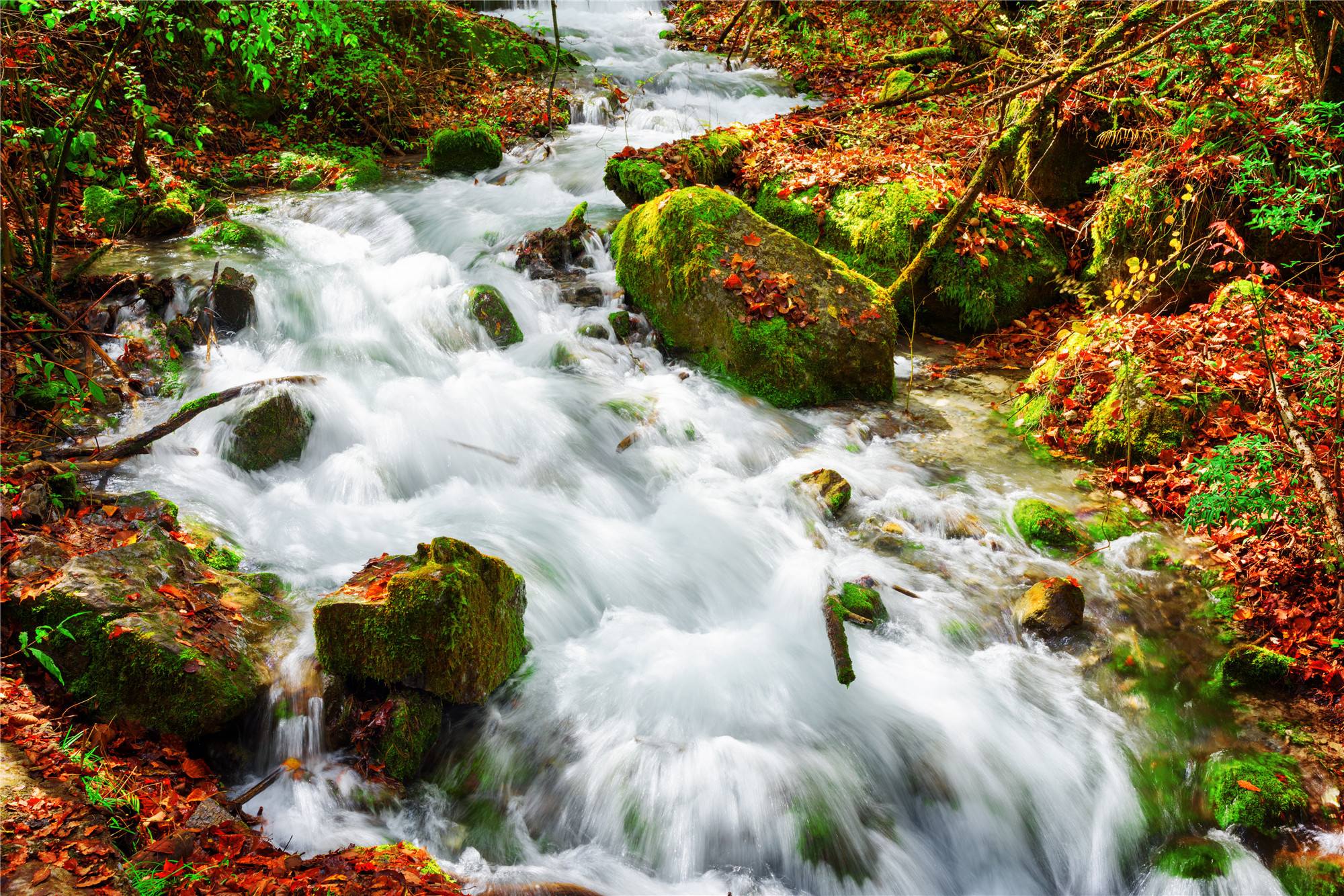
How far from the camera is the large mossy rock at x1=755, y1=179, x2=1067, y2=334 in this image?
24.9ft

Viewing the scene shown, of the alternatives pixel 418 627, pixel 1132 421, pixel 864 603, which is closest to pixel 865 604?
pixel 864 603

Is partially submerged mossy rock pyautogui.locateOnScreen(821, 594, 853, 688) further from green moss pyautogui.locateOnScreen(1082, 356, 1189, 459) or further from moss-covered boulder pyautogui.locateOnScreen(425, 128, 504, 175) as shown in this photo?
moss-covered boulder pyautogui.locateOnScreen(425, 128, 504, 175)

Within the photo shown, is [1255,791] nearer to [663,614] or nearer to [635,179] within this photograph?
[663,614]

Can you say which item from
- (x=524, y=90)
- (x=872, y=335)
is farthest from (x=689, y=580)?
(x=524, y=90)

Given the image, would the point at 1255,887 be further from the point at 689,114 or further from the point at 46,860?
the point at 689,114

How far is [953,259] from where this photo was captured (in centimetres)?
757

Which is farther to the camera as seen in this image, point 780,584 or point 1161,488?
point 1161,488

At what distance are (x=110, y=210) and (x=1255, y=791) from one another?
35.0ft

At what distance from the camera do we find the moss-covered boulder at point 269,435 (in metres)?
5.25

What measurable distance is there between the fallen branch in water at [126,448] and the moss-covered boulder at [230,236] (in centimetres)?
333

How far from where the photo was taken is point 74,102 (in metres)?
6.96

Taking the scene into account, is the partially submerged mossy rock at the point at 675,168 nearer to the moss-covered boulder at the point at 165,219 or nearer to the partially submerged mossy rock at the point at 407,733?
the moss-covered boulder at the point at 165,219

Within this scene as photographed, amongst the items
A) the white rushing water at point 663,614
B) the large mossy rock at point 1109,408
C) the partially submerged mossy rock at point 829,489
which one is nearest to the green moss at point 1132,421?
the large mossy rock at point 1109,408

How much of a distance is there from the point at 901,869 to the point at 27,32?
879 cm
